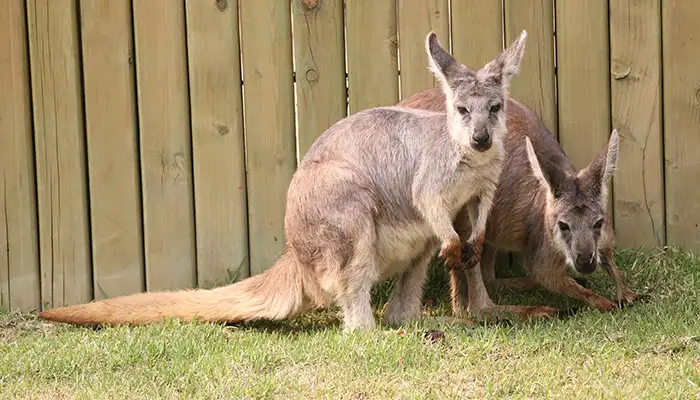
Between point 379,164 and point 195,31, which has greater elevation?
point 195,31

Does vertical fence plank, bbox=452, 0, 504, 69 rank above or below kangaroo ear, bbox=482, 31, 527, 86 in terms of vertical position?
above

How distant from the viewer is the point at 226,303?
543 centimetres

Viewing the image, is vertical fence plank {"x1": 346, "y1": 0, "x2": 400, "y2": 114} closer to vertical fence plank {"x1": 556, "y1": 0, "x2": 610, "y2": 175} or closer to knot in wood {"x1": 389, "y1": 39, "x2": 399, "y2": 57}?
knot in wood {"x1": 389, "y1": 39, "x2": 399, "y2": 57}

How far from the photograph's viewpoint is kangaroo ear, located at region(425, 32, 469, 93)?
536 cm

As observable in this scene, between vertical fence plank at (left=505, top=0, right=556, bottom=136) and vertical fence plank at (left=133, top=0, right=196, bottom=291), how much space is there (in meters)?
1.97

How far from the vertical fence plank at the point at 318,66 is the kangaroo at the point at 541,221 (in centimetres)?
46

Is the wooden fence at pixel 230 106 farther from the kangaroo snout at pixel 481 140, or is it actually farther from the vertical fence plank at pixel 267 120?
the kangaroo snout at pixel 481 140

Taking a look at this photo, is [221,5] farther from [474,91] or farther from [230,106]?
[474,91]

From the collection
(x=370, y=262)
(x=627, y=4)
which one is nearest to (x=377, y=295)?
(x=370, y=262)

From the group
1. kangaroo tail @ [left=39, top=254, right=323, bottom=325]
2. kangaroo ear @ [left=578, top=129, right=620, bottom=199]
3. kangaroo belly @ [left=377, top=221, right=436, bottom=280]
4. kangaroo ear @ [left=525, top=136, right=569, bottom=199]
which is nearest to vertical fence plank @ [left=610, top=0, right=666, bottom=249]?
kangaroo ear @ [left=578, top=129, right=620, bottom=199]

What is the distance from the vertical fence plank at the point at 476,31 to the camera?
605cm

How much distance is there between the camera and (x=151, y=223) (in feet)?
19.8

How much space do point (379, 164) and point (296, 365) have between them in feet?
4.37

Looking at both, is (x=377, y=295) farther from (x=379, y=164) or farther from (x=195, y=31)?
(x=195, y=31)
